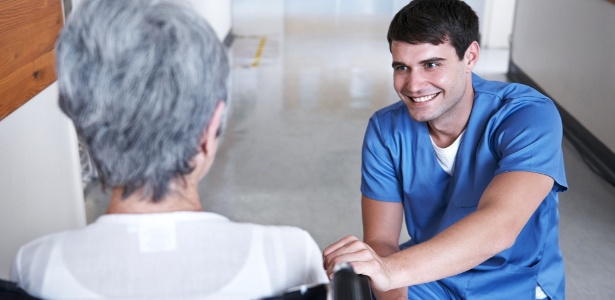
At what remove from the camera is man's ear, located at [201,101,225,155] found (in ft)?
3.09

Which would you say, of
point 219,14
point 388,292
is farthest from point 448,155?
point 219,14

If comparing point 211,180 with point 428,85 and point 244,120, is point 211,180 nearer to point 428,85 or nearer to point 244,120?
point 244,120

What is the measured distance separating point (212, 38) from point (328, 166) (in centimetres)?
304

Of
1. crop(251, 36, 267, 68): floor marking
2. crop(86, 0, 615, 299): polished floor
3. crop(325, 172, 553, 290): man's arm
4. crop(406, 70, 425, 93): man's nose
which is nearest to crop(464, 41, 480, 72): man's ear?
crop(406, 70, 425, 93): man's nose

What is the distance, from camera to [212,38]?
0.91m

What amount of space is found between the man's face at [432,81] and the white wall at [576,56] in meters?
2.32

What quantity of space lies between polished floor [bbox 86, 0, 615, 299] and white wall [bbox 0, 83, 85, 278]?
0.65 m

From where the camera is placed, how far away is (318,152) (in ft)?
13.6

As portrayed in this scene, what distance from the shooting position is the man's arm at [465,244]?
133 centimetres

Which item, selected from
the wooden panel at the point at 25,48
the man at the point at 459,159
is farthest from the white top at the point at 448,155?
the wooden panel at the point at 25,48

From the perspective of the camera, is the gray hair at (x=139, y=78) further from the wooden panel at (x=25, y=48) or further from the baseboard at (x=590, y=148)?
the baseboard at (x=590, y=148)

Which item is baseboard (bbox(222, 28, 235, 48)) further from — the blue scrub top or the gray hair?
the gray hair

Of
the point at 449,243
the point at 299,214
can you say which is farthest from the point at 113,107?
the point at 299,214

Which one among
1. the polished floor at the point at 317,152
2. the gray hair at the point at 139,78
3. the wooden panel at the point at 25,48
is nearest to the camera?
the gray hair at the point at 139,78
